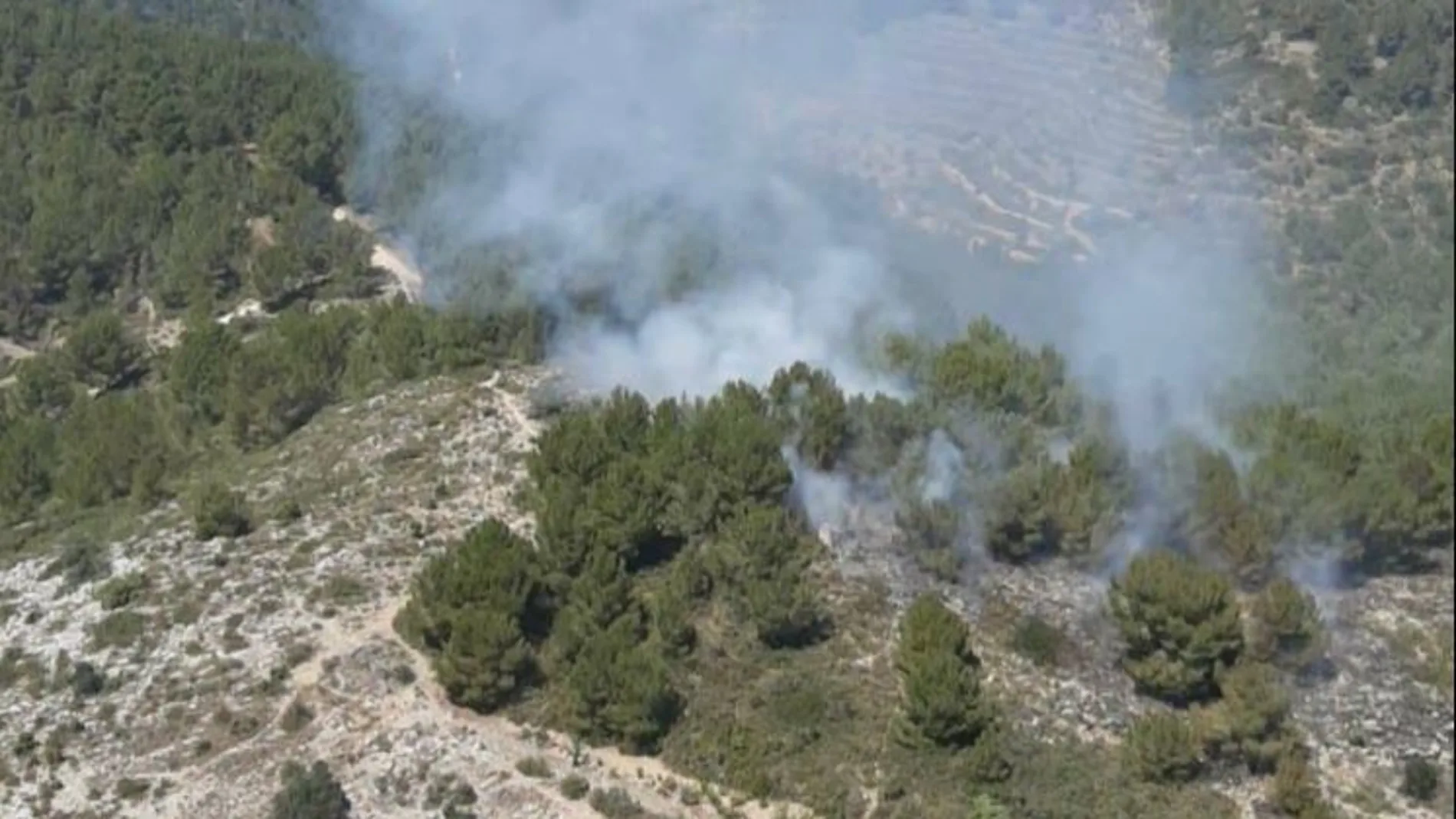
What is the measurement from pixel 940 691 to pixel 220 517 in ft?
37.0

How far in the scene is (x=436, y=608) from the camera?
2295 cm

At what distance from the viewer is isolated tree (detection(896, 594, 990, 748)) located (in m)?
20.7

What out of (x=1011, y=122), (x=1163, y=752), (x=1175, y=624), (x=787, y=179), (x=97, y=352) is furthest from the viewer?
(x=97, y=352)

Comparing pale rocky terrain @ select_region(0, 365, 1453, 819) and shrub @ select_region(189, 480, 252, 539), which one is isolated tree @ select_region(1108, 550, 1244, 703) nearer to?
pale rocky terrain @ select_region(0, 365, 1453, 819)

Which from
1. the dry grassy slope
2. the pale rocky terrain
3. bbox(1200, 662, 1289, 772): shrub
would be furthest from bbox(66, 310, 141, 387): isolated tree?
bbox(1200, 662, 1289, 772): shrub

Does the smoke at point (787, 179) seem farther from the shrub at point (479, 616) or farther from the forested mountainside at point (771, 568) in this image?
the shrub at point (479, 616)

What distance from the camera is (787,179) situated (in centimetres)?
3162

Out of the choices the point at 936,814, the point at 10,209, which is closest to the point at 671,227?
the point at 936,814

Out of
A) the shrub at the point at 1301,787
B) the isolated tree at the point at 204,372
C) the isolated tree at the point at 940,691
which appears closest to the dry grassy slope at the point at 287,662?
the isolated tree at the point at 940,691

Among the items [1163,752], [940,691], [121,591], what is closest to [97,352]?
[121,591]

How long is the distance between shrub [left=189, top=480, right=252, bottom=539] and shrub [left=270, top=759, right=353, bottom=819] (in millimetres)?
6474

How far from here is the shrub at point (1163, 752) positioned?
20.0 metres

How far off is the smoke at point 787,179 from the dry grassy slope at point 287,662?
4058mm

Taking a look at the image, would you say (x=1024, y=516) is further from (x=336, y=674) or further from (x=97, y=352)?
(x=97, y=352)
